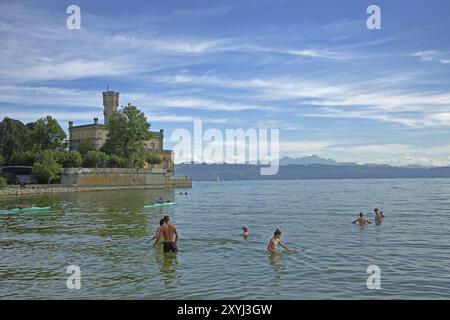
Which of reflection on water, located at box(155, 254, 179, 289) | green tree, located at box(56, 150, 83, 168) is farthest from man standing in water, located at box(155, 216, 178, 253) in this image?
green tree, located at box(56, 150, 83, 168)

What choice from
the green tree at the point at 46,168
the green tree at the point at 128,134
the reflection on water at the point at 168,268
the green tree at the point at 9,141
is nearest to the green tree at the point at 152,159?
the green tree at the point at 128,134

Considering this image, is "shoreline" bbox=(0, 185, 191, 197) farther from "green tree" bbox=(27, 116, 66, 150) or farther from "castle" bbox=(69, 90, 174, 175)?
"castle" bbox=(69, 90, 174, 175)

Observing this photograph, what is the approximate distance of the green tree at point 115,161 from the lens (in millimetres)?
102188

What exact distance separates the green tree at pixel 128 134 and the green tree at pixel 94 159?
5404 millimetres

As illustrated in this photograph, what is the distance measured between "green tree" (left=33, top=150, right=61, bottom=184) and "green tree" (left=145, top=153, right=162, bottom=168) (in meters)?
31.7

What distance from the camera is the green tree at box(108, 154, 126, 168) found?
335ft

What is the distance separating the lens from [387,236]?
88.6 feet

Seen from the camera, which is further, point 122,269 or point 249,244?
point 249,244

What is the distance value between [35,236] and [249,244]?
41.4ft
